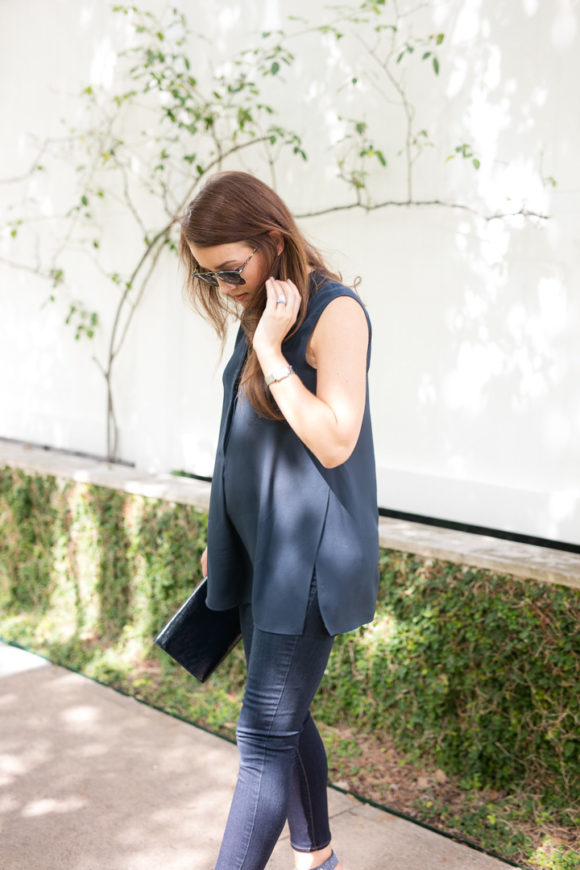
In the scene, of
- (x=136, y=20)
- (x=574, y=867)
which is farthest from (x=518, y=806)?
(x=136, y=20)

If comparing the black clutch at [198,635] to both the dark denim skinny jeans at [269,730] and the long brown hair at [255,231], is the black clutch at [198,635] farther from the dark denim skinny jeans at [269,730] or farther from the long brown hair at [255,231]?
the long brown hair at [255,231]

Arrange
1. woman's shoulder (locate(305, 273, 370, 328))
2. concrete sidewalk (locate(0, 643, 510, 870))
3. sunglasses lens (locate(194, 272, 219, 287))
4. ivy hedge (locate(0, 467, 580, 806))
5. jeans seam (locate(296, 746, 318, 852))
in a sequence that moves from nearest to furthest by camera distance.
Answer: woman's shoulder (locate(305, 273, 370, 328)) < sunglasses lens (locate(194, 272, 219, 287)) < jeans seam (locate(296, 746, 318, 852)) < concrete sidewalk (locate(0, 643, 510, 870)) < ivy hedge (locate(0, 467, 580, 806))

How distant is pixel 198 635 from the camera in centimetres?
232

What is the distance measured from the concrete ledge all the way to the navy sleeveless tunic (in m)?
1.10

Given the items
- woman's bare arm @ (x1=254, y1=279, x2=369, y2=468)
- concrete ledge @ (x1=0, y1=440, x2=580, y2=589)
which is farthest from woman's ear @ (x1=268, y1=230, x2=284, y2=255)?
concrete ledge @ (x1=0, y1=440, x2=580, y2=589)

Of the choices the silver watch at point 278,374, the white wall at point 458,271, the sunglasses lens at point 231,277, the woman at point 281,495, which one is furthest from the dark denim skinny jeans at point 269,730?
the white wall at point 458,271

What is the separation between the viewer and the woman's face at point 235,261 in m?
1.98

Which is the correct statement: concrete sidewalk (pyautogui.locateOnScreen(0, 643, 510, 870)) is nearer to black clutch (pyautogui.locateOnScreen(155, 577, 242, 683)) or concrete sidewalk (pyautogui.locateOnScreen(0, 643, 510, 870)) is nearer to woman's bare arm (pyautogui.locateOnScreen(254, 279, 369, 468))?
black clutch (pyautogui.locateOnScreen(155, 577, 242, 683))

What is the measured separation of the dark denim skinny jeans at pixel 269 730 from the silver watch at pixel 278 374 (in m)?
0.45

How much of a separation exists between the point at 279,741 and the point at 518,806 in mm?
1310

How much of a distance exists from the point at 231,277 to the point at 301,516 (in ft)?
1.80

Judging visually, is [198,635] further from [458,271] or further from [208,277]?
[458,271]

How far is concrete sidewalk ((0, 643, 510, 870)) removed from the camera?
8.67 ft

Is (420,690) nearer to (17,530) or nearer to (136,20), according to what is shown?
(17,530)
